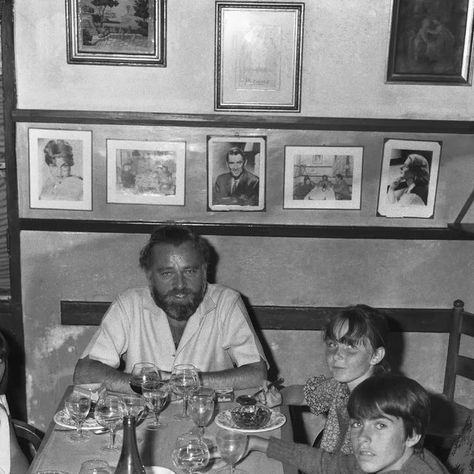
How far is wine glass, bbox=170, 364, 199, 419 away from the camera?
9.00 ft

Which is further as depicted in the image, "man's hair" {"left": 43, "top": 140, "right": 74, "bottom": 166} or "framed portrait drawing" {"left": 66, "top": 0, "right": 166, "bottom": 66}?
"man's hair" {"left": 43, "top": 140, "right": 74, "bottom": 166}

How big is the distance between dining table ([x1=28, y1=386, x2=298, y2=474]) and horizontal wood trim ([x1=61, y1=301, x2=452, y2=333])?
1.44m

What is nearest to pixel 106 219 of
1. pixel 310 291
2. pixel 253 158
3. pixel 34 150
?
pixel 34 150

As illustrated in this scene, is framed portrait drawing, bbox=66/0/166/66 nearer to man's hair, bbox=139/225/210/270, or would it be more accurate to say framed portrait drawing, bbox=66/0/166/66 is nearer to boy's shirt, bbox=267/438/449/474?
man's hair, bbox=139/225/210/270

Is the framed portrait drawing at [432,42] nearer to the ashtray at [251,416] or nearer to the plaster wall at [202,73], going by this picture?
the plaster wall at [202,73]

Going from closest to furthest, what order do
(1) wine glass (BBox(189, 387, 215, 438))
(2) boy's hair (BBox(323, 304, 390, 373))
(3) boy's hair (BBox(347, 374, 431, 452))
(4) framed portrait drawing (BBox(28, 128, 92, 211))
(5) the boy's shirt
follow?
(3) boy's hair (BBox(347, 374, 431, 452)), (5) the boy's shirt, (1) wine glass (BBox(189, 387, 215, 438)), (2) boy's hair (BBox(323, 304, 390, 373)), (4) framed portrait drawing (BBox(28, 128, 92, 211))

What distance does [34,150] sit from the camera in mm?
3906

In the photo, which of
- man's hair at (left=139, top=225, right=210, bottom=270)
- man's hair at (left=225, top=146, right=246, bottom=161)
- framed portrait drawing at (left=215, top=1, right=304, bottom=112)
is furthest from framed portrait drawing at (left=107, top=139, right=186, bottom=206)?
man's hair at (left=139, top=225, right=210, bottom=270)

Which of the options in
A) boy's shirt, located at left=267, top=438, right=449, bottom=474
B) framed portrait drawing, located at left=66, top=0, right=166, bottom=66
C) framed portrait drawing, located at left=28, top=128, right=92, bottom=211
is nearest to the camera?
boy's shirt, located at left=267, top=438, right=449, bottom=474

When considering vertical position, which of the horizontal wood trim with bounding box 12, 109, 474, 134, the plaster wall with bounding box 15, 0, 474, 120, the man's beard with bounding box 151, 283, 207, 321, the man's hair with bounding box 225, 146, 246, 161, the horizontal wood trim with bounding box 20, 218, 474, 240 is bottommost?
the man's beard with bounding box 151, 283, 207, 321

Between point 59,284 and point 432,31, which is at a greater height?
point 432,31

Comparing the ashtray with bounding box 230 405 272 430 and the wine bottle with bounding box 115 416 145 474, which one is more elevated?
the wine bottle with bounding box 115 416 145 474

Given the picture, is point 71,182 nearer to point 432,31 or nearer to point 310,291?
point 310,291

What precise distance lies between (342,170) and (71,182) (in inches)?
57.1
